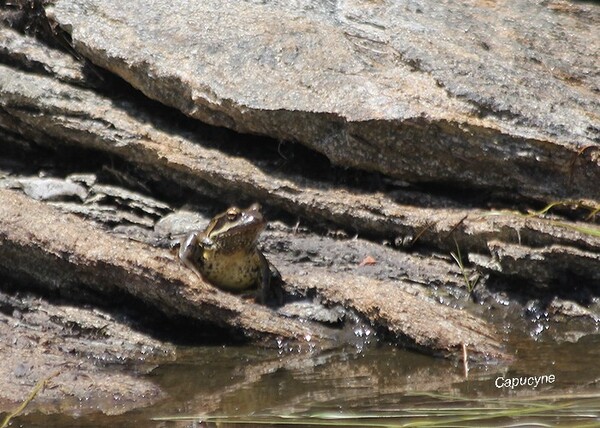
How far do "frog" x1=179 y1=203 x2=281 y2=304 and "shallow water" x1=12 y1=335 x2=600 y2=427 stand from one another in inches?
39.9

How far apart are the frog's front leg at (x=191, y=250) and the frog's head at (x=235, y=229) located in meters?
0.09

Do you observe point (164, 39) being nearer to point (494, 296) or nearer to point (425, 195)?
point (425, 195)

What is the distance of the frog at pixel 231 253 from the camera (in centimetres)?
815

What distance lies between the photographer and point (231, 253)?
8.39 meters

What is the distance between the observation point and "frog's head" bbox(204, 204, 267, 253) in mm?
8102

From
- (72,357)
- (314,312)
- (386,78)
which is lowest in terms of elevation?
(72,357)

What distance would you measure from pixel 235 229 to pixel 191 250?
42 cm

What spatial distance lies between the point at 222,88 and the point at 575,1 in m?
3.96

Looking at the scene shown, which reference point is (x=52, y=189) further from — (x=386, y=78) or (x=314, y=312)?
(x=386, y=78)

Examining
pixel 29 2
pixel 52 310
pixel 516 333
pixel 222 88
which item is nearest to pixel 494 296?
pixel 516 333

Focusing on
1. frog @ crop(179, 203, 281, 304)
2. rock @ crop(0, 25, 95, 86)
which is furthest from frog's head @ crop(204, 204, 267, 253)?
rock @ crop(0, 25, 95, 86)

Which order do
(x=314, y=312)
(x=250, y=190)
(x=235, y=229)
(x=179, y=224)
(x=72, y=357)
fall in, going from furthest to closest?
(x=179, y=224)
(x=250, y=190)
(x=235, y=229)
(x=314, y=312)
(x=72, y=357)

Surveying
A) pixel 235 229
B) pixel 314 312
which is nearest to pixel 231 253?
pixel 235 229

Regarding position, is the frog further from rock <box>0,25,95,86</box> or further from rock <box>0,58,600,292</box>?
rock <box>0,25,95,86</box>
